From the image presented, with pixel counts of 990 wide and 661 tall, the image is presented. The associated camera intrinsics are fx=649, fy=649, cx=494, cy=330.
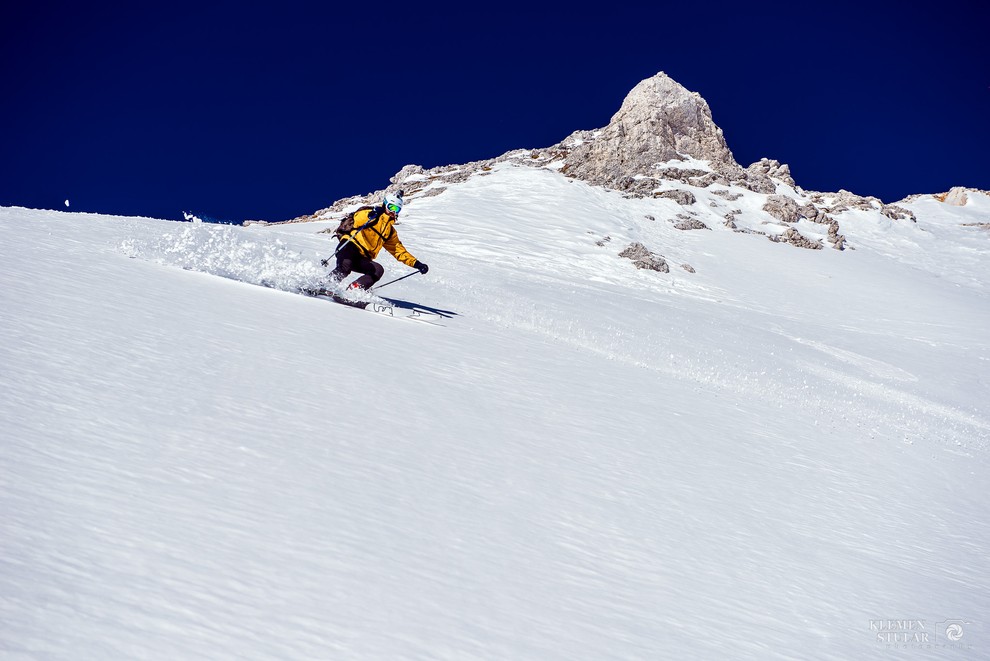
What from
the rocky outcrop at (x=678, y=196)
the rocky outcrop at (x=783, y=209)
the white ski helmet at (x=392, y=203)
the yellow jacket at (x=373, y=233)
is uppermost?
the rocky outcrop at (x=783, y=209)

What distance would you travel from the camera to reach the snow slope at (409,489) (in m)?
2.57

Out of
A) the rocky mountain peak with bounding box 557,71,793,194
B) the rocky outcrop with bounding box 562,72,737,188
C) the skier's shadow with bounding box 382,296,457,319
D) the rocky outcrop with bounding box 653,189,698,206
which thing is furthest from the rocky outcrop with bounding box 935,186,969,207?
the skier's shadow with bounding box 382,296,457,319

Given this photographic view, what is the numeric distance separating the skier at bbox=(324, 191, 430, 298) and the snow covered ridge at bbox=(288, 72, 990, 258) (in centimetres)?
4252

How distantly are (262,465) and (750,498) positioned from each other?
14.1ft

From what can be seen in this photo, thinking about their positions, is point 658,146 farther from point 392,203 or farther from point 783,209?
point 392,203

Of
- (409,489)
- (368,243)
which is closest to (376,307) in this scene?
(368,243)

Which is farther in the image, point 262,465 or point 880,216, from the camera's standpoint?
point 880,216

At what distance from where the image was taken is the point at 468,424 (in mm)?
5859

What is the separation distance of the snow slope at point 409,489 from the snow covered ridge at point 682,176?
4565 cm

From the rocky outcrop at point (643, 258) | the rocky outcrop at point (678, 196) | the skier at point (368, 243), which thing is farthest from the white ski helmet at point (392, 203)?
the rocky outcrop at point (678, 196)

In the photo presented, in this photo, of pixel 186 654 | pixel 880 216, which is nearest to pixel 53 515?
pixel 186 654

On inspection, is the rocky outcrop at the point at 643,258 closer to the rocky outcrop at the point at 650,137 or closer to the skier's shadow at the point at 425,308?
the skier's shadow at the point at 425,308

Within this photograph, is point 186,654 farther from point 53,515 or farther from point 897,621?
point 897,621

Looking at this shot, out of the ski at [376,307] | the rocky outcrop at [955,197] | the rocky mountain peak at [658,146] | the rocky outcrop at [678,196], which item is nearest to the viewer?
the ski at [376,307]
